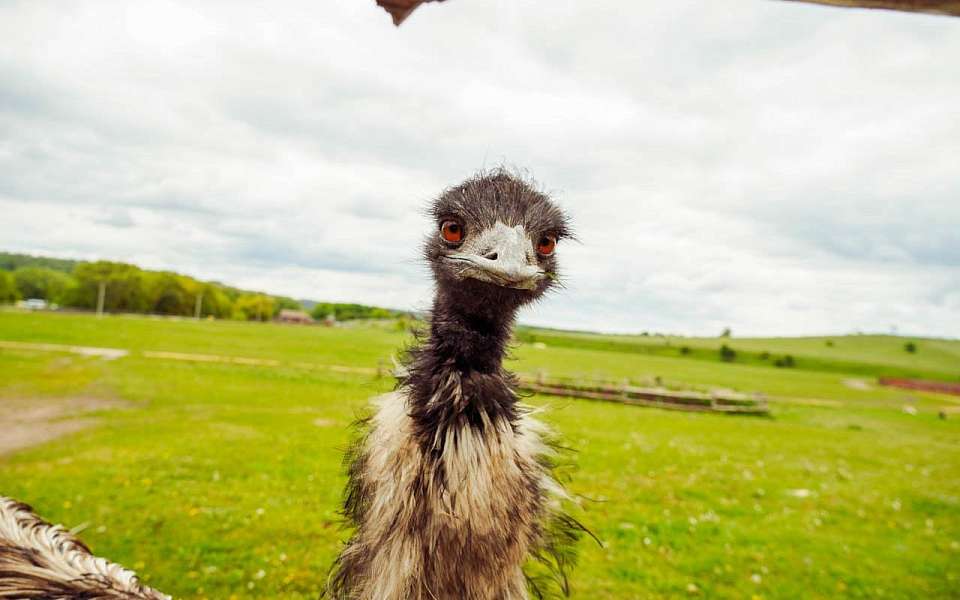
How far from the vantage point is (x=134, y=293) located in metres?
81.2

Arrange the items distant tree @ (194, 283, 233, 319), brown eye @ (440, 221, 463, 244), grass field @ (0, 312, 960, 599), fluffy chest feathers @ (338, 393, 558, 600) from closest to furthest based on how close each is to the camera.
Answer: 1. fluffy chest feathers @ (338, 393, 558, 600)
2. brown eye @ (440, 221, 463, 244)
3. grass field @ (0, 312, 960, 599)
4. distant tree @ (194, 283, 233, 319)

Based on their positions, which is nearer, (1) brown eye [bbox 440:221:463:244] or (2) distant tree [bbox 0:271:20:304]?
(1) brown eye [bbox 440:221:463:244]

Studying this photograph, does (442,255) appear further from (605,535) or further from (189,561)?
(605,535)

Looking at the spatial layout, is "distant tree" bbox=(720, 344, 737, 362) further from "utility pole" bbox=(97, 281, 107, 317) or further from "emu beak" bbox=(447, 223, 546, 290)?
"utility pole" bbox=(97, 281, 107, 317)

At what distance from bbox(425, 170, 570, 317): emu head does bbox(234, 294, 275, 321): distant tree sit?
3953 inches

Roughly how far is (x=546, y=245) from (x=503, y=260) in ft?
1.38

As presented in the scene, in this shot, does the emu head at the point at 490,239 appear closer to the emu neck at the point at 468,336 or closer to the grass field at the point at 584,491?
the emu neck at the point at 468,336

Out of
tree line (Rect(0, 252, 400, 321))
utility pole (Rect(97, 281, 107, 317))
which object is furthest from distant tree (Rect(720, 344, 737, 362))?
utility pole (Rect(97, 281, 107, 317))

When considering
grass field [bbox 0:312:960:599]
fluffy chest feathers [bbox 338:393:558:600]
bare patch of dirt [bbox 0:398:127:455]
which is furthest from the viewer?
bare patch of dirt [bbox 0:398:127:455]

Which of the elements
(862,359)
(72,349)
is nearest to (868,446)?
(72,349)

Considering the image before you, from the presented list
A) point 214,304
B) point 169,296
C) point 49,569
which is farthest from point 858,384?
point 214,304

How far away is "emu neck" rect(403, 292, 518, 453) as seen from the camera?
6.38 ft

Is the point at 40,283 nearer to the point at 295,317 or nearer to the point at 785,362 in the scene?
the point at 295,317

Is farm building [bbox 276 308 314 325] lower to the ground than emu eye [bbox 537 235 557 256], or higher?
lower
